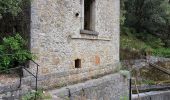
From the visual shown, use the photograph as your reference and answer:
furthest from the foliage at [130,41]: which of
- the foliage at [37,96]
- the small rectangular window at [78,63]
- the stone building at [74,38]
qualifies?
the foliage at [37,96]

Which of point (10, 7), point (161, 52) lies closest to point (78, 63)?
point (10, 7)

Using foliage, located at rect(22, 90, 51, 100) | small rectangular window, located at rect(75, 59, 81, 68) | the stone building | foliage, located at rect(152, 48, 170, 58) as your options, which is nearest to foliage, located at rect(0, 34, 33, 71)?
the stone building

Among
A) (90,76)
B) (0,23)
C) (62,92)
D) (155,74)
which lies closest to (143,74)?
(155,74)

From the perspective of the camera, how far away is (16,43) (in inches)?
416

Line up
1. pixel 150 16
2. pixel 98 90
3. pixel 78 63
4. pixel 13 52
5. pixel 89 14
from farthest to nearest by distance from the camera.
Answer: pixel 150 16 < pixel 89 14 < pixel 98 90 < pixel 78 63 < pixel 13 52

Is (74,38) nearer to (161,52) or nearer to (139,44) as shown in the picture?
(139,44)

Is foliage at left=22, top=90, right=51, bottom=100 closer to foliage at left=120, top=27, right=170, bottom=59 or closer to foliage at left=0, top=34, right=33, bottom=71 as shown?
foliage at left=0, top=34, right=33, bottom=71

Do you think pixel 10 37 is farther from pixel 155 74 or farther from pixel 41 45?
pixel 155 74

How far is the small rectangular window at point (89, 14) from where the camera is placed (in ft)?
48.7

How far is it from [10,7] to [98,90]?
5.46 meters

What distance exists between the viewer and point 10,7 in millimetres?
10156

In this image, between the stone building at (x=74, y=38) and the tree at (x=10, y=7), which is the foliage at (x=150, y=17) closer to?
the stone building at (x=74, y=38)

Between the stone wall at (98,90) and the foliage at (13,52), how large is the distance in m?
1.46

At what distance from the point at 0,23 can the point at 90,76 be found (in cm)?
482
